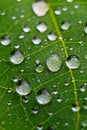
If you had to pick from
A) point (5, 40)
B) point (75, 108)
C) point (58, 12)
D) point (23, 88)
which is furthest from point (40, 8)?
point (75, 108)

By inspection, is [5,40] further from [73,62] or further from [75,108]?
[75,108]

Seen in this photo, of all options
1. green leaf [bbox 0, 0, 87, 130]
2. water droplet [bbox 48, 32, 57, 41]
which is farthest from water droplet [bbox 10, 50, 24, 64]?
water droplet [bbox 48, 32, 57, 41]

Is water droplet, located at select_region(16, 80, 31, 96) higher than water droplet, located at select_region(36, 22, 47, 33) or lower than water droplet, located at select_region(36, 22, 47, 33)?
lower

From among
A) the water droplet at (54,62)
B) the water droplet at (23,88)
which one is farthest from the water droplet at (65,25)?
the water droplet at (23,88)

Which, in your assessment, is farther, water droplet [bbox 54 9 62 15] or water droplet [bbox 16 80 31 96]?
water droplet [bbox 54 9 62 15]

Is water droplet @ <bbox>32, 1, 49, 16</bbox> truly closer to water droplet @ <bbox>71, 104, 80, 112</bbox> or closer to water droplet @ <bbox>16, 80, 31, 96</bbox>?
water droplet @ <bbox>16, 80, 31, 96</bbox>

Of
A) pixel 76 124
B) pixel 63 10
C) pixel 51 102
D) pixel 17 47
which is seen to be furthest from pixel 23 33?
pixel 76 124
